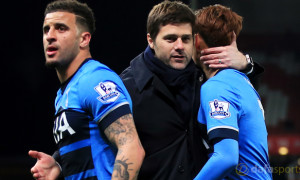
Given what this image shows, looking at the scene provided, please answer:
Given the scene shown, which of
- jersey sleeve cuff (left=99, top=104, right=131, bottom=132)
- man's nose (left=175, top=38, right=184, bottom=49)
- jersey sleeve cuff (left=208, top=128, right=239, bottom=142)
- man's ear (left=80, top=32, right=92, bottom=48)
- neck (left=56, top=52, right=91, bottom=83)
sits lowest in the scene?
jersey sleeve cuff (left=208, top=128, right=239, bottom=142)

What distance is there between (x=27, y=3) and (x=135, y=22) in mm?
1239

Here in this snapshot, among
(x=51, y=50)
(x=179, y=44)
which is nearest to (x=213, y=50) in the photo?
(x=179, y=44)

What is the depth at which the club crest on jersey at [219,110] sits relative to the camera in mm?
3059

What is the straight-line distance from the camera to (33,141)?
664cm

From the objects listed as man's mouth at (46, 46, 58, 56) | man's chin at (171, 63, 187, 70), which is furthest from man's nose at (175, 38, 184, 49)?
man's mouth at (46, 46, 58, 56)

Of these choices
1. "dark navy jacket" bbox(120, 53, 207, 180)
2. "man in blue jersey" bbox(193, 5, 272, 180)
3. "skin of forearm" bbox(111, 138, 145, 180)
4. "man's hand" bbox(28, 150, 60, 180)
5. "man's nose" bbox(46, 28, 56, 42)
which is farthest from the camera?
"dark navy jacket" bbox(120, 53, 207, 180)

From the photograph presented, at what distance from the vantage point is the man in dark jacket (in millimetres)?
3512

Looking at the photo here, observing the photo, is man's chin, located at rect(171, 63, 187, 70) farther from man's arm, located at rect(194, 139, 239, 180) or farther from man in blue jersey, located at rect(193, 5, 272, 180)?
man's arm, located at rect(194, 139, 239, 180)

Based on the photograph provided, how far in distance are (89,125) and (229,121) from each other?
74 centimetres

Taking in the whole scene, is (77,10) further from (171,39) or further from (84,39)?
(171,39)

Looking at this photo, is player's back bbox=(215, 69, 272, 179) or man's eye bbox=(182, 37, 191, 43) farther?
man's eye bbox=(182, 37, 191, 43)

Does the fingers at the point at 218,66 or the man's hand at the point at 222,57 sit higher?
the man's hand at the point at 222,57

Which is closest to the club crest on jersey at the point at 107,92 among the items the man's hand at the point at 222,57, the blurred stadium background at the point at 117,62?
the man's hand at the point at 222,57

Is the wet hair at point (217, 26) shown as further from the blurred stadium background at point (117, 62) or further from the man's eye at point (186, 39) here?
the blurred stadium background at point (117, 62)
